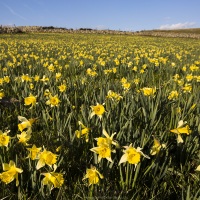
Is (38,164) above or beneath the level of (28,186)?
above

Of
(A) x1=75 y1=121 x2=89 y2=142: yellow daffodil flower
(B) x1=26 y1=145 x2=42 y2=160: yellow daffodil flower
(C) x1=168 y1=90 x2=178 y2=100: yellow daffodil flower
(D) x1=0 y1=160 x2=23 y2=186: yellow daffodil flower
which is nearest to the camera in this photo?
(D) x1=0 y1=160 x2=23 y2=186: yellow daffodil flower

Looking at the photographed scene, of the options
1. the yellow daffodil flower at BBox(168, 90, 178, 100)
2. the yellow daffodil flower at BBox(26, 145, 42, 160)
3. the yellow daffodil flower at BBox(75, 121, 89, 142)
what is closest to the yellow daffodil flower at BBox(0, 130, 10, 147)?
the yellow daffodil flower at BBox(26, 145, 42, 160)

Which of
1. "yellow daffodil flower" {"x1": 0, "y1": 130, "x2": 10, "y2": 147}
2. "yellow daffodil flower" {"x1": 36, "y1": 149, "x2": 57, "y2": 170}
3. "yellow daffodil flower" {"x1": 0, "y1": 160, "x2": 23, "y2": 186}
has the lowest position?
"yellow daffodil flower" {"x1": 0, "y1": 160, "x2": 23, "y2": 186}

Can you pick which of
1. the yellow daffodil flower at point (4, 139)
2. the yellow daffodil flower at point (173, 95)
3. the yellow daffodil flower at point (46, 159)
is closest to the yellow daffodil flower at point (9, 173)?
the yellow daffodil flower at point (46, 159)

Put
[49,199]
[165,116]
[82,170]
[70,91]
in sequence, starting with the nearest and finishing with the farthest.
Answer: [49,199]
[82,170]
[165,116]
[70,91]

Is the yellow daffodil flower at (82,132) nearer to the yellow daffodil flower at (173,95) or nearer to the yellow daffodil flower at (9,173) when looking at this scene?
the yellow daffodil flower at (9,173)

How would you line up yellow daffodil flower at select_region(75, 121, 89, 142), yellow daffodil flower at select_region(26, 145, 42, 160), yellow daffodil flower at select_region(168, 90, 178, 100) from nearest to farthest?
yellow daffodil flower at select_region(26, 145, 42, 160)
yellow daffodil flower at select_region(75, 121, 89, 142)
yellow daffodil flower at select_region(168, 90, 178, 100)

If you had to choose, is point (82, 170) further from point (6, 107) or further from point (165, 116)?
point (6, 107)

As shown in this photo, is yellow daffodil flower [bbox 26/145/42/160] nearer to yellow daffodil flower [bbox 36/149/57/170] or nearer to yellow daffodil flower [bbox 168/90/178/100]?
yellow daffodil flower [bbox 36/149/57/170]

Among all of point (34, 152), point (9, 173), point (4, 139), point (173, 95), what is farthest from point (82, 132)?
point (173, 95)

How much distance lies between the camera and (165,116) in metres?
2.92

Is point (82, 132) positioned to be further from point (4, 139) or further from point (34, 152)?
point (4, 139)

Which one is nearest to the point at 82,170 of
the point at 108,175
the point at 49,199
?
the point at 108,175

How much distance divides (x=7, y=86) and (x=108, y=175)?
310 centimetres
